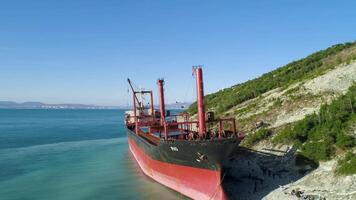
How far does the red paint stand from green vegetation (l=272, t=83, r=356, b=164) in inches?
353

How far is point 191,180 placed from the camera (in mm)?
29266

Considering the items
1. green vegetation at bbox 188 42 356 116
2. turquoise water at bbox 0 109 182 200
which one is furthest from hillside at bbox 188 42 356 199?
turquoise water at bbox 0 109 182 200

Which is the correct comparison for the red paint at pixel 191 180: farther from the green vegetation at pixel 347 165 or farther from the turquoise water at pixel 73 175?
the green vegetation at pixel 347 165

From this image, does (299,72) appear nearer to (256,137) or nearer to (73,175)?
(256,137)

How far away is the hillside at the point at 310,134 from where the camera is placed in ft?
83.8

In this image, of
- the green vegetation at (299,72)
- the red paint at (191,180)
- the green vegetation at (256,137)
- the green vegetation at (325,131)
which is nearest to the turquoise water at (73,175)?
the red paint at (191,180)

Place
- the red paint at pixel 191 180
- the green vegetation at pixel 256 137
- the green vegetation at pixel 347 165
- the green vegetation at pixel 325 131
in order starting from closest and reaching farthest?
the green vegetation at pixel 347 165
the red paint at pixel 191 180
the green vegetation at pixel 325 131
the green vegetation at pixel 256 137

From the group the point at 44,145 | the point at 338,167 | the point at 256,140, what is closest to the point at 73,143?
the point at 44,145

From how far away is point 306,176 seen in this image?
1083 inches

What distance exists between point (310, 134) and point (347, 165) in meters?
7.70

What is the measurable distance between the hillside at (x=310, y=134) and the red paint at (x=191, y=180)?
345cm

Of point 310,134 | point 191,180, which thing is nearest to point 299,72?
point 310,134

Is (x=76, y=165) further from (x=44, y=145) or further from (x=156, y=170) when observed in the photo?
(x=44, y=145)

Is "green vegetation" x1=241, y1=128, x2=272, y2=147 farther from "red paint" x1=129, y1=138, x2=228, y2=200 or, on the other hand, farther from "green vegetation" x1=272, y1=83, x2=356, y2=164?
"red paint" x1=129, y1=138, x2=228, y2=200
